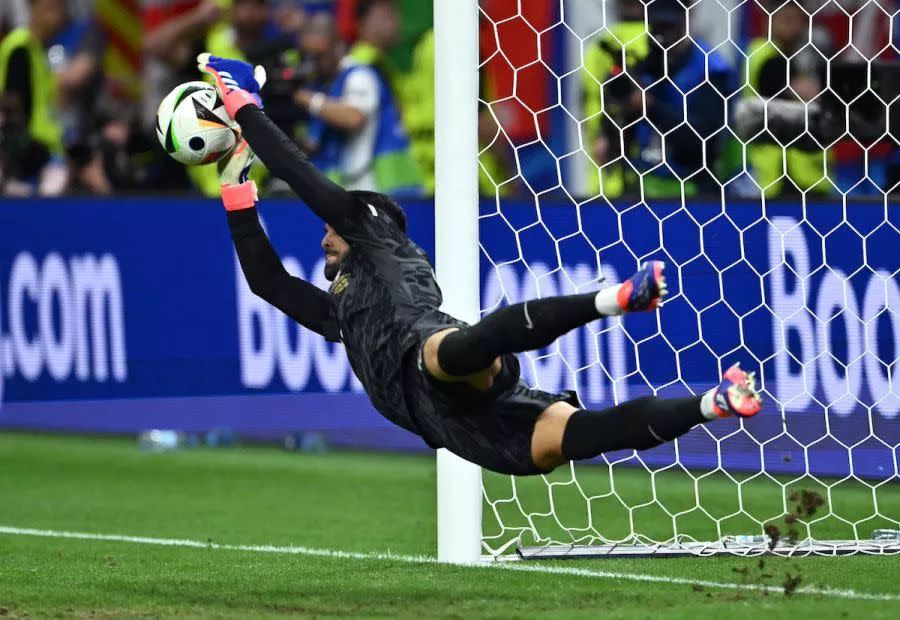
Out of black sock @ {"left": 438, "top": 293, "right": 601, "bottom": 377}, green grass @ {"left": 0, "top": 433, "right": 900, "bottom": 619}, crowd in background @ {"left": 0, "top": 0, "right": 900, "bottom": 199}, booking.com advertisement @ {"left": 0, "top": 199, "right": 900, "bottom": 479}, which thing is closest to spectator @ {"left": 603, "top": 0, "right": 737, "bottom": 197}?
crowd in background @ {"left": 0, "top": 0, "right": 900, "bottom": 199}

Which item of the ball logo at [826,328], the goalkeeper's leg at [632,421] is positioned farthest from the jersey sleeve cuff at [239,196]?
the ball logo at [826,328]

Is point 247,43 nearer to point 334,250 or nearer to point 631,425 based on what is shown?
point 334,250

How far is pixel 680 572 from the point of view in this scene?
6508 mm

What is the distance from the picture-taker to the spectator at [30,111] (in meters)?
12.8

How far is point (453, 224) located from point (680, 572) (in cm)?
164

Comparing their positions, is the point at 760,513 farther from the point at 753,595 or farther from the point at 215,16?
the point at 215,16

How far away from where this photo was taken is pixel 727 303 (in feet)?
26.9

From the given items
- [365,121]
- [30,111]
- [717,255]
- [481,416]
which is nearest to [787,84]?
[717,255]

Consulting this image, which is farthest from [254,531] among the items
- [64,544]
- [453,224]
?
[453,224]

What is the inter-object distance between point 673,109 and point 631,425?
3.86 meters

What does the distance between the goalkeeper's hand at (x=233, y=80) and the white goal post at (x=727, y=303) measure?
1.55 metres

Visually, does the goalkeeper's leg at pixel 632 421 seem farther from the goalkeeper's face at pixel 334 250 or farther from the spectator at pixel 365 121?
the spectator at pixel 365 121

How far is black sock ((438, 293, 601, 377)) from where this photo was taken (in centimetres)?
541

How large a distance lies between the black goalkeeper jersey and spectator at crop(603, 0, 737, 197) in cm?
288
